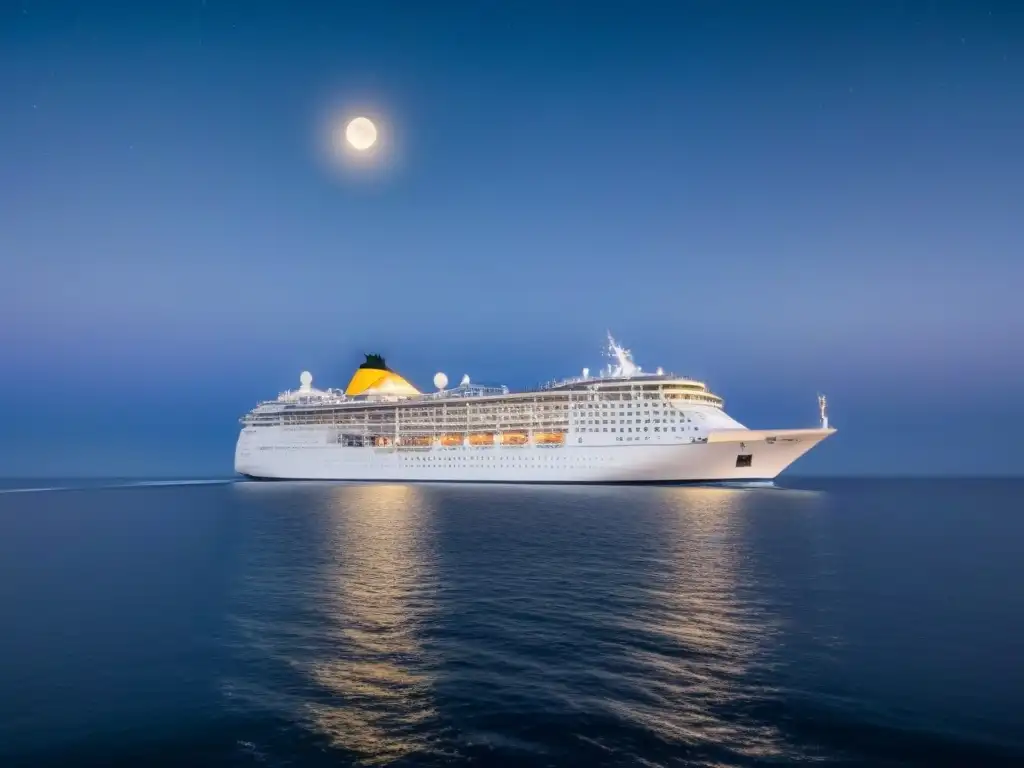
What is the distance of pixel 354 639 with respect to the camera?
55.7 feet

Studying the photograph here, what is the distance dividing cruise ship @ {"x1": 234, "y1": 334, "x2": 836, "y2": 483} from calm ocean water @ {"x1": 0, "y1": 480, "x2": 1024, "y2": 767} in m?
32.6

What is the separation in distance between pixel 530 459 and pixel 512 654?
204 feet

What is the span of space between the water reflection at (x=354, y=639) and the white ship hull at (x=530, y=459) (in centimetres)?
4002

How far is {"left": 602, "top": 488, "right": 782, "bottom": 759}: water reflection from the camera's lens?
11367mm

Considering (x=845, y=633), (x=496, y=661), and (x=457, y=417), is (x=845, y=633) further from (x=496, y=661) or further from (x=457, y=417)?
(x=457, y=417)

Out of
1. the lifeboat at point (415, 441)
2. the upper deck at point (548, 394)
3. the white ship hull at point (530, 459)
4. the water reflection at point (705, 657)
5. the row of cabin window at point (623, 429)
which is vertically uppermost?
the upper deck at point (548, 394)

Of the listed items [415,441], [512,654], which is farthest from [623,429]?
[512,654]

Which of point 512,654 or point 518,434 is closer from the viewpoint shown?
point 512,654

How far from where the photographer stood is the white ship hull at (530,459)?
66125 millimetres

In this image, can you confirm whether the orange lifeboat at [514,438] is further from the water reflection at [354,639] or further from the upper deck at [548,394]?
the water reflection at [354,639]

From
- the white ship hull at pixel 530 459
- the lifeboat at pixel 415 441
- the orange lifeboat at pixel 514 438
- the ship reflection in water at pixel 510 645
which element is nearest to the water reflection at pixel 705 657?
the ship reflection in water at pixel 510 645

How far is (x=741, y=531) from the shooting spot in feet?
127

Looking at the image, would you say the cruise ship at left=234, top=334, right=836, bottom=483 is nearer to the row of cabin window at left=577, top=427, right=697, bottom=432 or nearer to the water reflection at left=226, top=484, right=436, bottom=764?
the row of cabin window at left=577, top=427, right=697, bottom=432

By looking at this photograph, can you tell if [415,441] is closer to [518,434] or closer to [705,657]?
[518,434]
